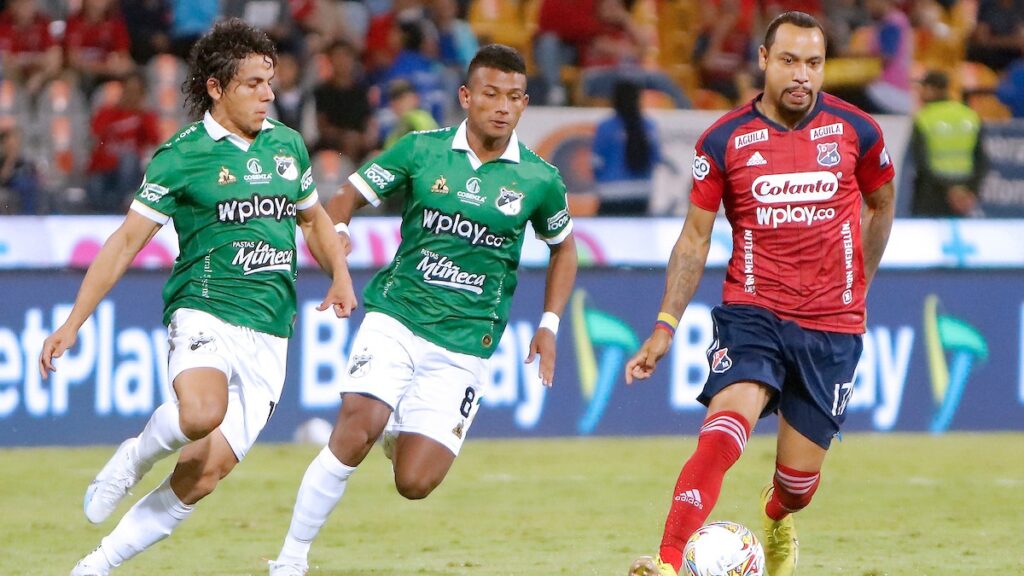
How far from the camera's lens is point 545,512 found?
9.52 metres

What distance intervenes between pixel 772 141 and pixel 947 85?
9.20 m

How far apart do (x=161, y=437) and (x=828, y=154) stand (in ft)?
9.60

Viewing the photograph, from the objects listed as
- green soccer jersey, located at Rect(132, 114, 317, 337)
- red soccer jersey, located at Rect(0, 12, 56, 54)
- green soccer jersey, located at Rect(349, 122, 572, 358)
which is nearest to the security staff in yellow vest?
red soccer jersey, located at Rect(0, 12, 56, 54)

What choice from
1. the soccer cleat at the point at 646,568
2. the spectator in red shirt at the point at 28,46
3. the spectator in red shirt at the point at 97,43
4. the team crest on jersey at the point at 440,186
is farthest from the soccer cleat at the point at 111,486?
the spectator in red shirt at the point at 97,43

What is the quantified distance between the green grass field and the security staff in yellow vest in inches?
103

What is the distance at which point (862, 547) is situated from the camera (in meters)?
8.23

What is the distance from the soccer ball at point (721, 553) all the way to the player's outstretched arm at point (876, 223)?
141cm

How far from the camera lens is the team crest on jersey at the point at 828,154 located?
6.68 meters

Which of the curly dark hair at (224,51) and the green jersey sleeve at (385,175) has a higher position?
the curly dark hair at (224,51)

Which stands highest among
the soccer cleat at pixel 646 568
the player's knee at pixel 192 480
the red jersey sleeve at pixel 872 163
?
the red jersey sleeve at pixel 872 163

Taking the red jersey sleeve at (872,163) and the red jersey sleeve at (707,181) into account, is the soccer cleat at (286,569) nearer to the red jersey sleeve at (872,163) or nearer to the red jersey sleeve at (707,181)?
the red jersey sleeve at (707,181)

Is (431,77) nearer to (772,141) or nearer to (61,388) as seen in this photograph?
(61,388)

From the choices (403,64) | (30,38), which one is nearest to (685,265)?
(403,64)

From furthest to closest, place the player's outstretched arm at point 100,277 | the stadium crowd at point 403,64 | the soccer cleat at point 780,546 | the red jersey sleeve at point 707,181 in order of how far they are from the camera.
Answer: the stadium crowd at point 403,64 → the soccer cleat at point 780,546 → the red jersey sleeve at point 707,181 → the player's outstretched arm at point 100,277
